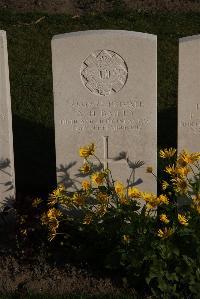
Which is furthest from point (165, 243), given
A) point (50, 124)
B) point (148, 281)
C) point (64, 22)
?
point (64, 22)

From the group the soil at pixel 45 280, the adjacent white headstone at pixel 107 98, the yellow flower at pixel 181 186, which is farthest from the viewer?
the adjacent white headstone at pixel 107 98

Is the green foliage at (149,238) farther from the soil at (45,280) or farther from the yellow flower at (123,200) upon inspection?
the soil at (45,280)

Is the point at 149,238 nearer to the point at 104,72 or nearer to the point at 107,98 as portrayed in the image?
the point at 107,98

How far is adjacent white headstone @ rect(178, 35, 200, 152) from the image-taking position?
523cm

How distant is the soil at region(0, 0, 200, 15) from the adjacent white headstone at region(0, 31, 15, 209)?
31.1 ft

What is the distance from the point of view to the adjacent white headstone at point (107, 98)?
17.0 ft

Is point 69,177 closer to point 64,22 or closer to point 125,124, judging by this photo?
point 125,124

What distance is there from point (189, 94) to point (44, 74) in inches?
231

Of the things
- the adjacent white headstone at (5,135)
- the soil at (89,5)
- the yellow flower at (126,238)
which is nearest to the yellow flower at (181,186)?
the yellow flower at (126,238)

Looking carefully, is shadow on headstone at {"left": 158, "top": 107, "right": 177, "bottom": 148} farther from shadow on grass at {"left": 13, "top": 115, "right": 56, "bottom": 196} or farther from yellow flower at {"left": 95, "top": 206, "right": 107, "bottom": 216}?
yellow flower at {"left": 95, "top": 206, "right": 107, "bottom": 216}

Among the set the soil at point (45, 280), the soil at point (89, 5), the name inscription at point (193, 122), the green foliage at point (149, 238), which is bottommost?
the soil at point (45, 280)

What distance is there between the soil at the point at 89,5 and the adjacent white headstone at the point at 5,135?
948cm

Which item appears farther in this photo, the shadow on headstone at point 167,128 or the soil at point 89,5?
the soil at point 89,5

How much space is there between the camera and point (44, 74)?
10828 mm
